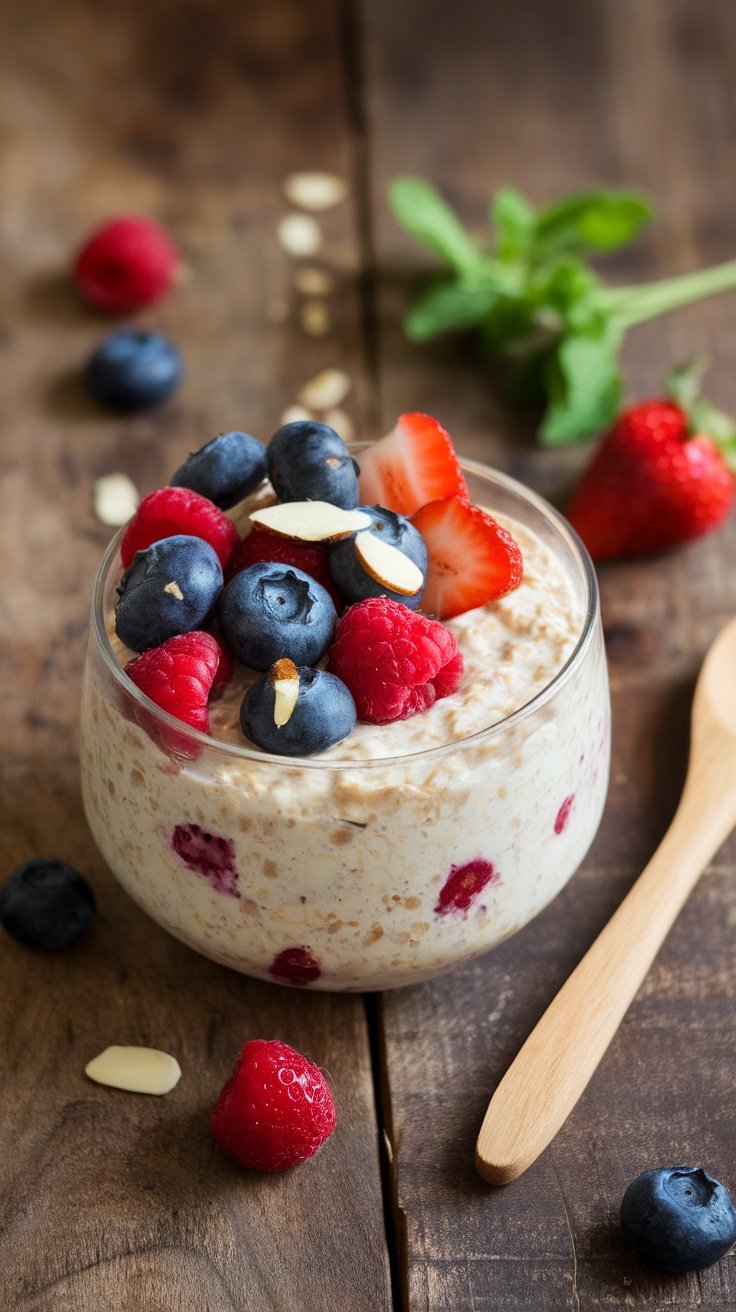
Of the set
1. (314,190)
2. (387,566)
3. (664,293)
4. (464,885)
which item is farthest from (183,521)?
(314,190)

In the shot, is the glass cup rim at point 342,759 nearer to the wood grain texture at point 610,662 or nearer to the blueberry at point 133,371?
the wood grain texture at point 610,662

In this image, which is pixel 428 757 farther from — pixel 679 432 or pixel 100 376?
pixel 100 376

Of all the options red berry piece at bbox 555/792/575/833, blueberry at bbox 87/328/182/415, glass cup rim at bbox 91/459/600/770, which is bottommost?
blueberry at bbox 87/328/182/415

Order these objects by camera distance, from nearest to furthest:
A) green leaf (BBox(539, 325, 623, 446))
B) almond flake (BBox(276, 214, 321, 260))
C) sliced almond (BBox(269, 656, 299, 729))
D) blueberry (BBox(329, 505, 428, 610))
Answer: sliced almond (BBox(269, 656, 299, 729)) < blueberry (BBox(329, 505, 428, 610)) < green leaf (BBox(539, 325, 623, 446)) < almond flake (BBox(276, 214, 321, 260))

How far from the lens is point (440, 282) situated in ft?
7.22

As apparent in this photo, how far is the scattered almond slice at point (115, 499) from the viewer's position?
1901mm

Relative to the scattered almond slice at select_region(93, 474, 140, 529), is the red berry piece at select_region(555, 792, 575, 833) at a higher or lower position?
higher

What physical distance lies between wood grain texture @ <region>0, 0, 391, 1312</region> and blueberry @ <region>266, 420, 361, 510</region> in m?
0.48

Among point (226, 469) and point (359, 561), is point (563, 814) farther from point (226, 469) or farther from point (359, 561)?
point (226, 469)

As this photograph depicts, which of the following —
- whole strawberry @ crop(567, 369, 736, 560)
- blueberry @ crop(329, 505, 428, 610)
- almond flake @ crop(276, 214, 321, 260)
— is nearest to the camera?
blueberry @ crop(329, 505, 428, 610)

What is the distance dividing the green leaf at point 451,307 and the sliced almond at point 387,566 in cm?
97

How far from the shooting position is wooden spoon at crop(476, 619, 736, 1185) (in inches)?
47.5

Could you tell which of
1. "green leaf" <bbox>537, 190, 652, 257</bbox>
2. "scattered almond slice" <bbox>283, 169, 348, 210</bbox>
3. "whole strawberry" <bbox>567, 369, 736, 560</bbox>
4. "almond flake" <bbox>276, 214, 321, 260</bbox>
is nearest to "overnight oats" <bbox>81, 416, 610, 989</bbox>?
"whole strawberry" <bbox>567, 369, 736, 560</bbox>

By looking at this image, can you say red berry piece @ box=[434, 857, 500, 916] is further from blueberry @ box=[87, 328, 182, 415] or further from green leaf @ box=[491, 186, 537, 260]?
green leaf @ box=[491, 186, 537, 260]
